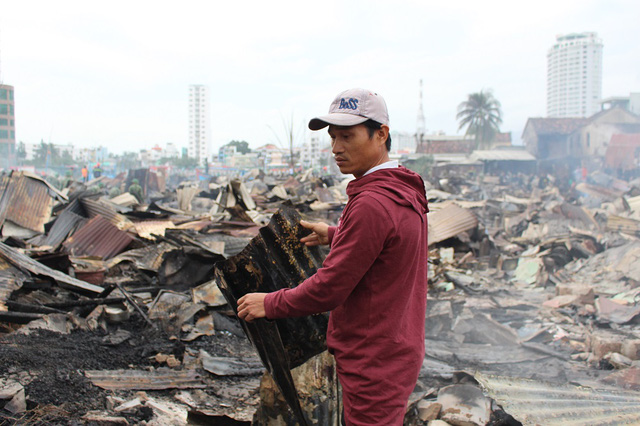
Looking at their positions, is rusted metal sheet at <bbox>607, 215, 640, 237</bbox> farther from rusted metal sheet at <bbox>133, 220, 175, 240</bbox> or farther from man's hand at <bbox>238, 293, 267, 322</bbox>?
man's hand at <bbox>238, 293, 267, 322</bbox>

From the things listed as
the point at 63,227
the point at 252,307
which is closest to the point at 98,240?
the point at 63,227

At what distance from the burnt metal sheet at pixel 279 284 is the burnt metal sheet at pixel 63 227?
21.0 feet

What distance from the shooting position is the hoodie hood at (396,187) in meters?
1.42

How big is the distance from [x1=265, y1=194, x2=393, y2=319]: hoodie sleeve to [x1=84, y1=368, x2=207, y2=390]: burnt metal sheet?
89.9 inches

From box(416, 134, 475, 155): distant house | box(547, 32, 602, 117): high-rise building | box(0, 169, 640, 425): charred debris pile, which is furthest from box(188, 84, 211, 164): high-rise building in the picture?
box(0, 169, 640, 425): charred debris pile

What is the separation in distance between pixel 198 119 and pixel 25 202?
392 ft

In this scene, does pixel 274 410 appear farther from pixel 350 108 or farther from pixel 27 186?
pixel 27 186

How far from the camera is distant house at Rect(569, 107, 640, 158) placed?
120 feet

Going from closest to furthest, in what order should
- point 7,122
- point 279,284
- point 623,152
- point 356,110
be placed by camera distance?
point 356,110 → point 279,284 → point 7,122 → point 623,152

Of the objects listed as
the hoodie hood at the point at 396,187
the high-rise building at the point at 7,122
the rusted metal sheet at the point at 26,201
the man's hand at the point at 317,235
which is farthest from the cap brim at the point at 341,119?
the high-rise building at the point at 7,122

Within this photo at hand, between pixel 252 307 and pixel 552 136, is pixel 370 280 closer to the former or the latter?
pixel 252 307

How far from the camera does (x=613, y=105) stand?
38.3 metres

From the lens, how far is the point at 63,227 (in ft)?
24.8

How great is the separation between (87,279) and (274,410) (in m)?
4.00
